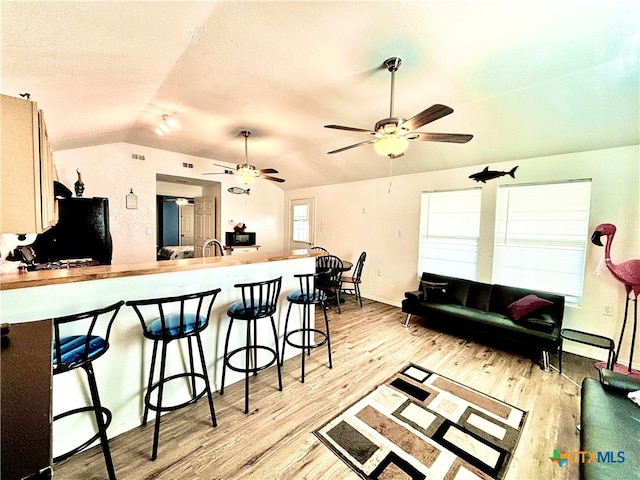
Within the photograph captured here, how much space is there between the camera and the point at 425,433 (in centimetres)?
190

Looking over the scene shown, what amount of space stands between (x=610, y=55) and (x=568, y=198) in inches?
70.7

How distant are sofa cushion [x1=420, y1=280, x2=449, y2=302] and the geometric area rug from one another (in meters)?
1.59

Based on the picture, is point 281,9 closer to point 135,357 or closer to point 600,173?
point 135,357

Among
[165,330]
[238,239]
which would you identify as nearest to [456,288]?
[165,330]

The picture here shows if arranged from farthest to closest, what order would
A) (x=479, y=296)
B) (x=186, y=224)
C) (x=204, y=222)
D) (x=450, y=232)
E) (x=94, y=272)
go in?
(x=186, y=224), (x=204, y=222), (x=450, y=232), (x=479, y=296), (x=94, y=272)

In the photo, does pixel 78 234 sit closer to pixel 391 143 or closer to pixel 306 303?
pixel 306 303

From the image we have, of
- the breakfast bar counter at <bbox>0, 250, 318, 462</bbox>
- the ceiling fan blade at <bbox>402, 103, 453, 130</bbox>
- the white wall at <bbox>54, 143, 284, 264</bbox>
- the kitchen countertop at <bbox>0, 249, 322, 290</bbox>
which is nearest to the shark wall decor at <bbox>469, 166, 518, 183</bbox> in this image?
the ceiling fan blade at <bbox>402, 103, 453, 130</bbox>

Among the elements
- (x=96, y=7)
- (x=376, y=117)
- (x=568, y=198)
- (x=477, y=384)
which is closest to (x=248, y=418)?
(x=477, y=384)

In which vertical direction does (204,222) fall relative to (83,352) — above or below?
above

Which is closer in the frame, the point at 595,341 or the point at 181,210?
the point at 595,341

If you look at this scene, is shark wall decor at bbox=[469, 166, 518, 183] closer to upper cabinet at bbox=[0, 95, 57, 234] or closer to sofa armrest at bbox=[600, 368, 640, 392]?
sofa armrest at bbox=[600, 368, 640, 392]

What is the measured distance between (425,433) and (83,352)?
2.23 meters

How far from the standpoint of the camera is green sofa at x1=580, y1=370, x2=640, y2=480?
1.20 m

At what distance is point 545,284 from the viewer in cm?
349
